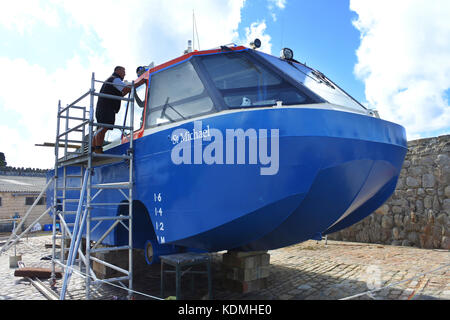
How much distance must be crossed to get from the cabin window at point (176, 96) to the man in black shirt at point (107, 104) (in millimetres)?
689

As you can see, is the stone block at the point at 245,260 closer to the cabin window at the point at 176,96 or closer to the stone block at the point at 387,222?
the cabin window at the point at 176,96

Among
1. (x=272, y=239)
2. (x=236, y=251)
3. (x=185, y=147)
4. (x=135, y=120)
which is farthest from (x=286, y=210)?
(x=135, y=120)

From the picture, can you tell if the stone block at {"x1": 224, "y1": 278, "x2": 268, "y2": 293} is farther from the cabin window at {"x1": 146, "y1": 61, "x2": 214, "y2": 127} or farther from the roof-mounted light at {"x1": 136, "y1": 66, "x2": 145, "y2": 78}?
the roof-mounted light at {"x1": 136, "y1": 66, "x2": 145, "y2": 78}

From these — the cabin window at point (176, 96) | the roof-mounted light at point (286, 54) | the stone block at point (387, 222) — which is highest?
the roof-mounted light at point (286, 54)

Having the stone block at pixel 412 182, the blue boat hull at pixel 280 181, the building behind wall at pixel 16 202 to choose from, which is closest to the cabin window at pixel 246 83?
the blue boat hull at pixel 280 181

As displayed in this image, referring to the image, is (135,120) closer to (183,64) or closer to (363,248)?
(183,64)

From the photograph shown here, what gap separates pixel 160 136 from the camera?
4.41 meters

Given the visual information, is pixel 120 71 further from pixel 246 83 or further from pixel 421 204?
pixel 421 204

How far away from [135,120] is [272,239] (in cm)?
274

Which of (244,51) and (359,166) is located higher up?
(244,51)

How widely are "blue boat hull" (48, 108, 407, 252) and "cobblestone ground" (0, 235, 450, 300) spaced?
138cm

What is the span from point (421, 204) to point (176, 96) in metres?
6.91

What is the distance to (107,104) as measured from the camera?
17.8 ft

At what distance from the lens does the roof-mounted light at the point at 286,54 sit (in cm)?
525
